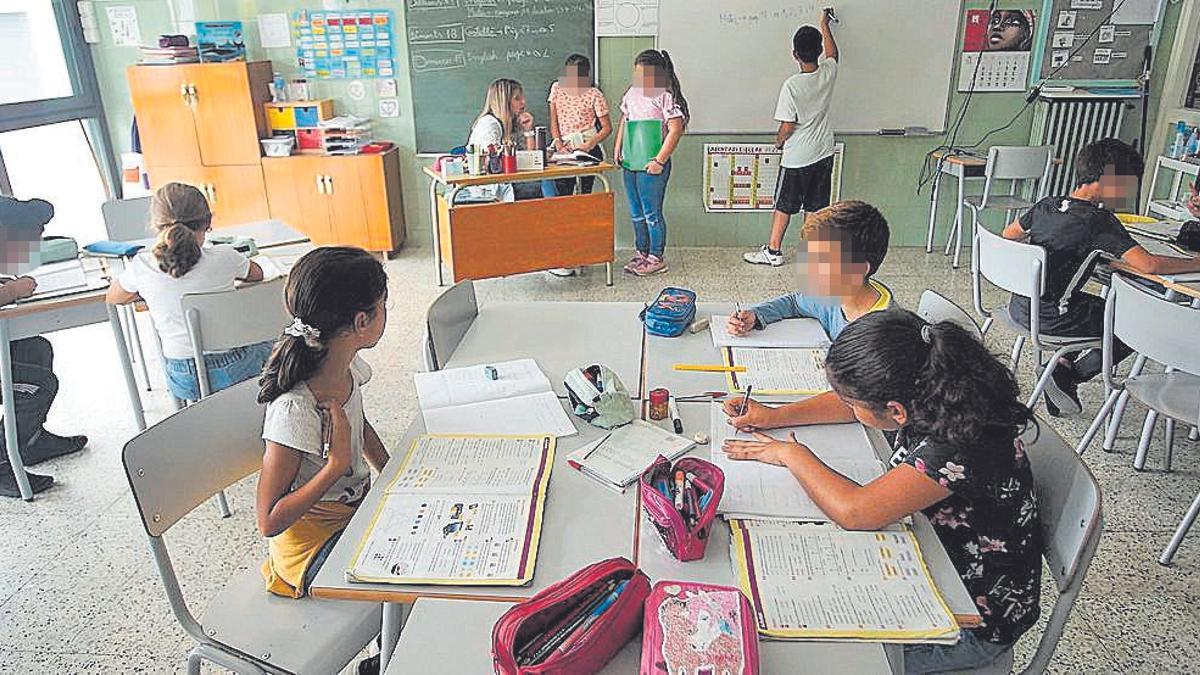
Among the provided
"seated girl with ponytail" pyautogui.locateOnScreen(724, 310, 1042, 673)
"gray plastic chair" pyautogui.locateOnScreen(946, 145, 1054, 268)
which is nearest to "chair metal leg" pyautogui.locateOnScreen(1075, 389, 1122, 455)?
"seated girl with ponytail" pyautogui.locateOnScreen(724, 310, 1042, 673)

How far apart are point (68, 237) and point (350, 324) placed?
2.12 m

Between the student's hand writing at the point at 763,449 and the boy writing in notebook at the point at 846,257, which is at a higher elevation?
the boy writing in notebook at the point at 846,257

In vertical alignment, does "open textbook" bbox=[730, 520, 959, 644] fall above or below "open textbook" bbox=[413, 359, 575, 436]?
below

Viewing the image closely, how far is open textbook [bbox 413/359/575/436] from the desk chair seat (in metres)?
0.39

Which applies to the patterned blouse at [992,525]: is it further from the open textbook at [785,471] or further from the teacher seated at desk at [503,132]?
the teacher seated at desk at [503,132]

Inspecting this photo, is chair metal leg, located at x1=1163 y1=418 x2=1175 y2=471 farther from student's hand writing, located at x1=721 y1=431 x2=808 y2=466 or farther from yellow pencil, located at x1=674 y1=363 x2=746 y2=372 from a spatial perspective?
student's hand writing, located at x1=721 y1=431 x2=808 y2=466

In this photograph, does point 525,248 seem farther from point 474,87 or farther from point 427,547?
point 427,547

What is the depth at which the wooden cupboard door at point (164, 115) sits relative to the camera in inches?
194

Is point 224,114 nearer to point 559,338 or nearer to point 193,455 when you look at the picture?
point 559,338

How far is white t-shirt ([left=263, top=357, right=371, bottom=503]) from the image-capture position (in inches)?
58.2

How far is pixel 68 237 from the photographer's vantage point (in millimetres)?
3010

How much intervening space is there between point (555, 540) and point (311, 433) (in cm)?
55

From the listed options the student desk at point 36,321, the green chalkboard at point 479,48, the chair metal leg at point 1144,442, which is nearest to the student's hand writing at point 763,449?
the chair metal leg at point 1144,442

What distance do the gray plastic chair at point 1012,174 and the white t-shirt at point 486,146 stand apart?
274 centimetres
